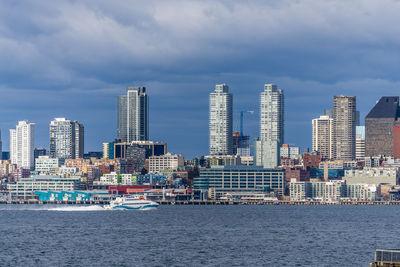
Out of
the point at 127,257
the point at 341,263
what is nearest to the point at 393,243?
the point at 341,263

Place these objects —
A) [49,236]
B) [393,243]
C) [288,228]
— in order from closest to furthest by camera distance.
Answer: [393,243]
[49,236]
[288,228]

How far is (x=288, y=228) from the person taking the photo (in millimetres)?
129500

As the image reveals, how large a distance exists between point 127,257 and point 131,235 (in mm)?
28317

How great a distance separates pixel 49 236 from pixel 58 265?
110 feet

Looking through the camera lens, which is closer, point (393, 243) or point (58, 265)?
point (58, 265)

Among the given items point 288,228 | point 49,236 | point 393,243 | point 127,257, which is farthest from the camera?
point 288,228

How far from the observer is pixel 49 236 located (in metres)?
112

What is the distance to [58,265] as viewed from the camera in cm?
7862

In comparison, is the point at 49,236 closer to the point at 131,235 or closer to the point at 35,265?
the point at 131,235

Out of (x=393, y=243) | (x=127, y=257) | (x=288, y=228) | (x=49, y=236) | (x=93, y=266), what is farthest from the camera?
(x=288, y=228)

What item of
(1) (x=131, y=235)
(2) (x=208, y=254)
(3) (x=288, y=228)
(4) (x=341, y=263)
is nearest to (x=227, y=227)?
(3) (x=288, y=228)

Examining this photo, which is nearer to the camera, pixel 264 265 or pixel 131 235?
pixel 264 265

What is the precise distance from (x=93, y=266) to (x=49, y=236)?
34645mm

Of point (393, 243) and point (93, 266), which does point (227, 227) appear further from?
point (93, 266)
